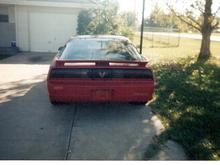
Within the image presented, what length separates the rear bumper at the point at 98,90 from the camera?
4738 mm

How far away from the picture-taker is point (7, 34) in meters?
15.8

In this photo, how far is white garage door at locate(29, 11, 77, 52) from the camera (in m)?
15.5

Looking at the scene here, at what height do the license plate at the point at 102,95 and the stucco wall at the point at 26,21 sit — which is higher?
the stucco wall at the point at 26,21

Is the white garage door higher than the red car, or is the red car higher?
the white garage door

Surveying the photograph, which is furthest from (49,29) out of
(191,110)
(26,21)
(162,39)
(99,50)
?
(162,39)

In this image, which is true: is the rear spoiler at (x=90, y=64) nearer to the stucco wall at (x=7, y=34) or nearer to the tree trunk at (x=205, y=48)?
the tree trunk at (x=205, y=48)

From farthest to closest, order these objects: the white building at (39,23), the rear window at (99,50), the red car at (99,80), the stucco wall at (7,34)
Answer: the stucco wall at (7,34)
the white building at (39,23)
the rear window at (99,50)
the red car at (99,80)

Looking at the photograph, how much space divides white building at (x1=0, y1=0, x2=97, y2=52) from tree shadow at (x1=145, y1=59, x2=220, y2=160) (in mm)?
7956

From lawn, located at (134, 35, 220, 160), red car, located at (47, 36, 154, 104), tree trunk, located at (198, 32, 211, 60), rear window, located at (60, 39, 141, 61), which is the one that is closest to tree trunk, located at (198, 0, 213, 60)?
tree trunk, located at (198, 32, 211, 60)

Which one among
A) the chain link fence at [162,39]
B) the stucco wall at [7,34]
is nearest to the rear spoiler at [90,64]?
the stucco wall at [7,34]

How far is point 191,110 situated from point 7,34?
13.2 meters

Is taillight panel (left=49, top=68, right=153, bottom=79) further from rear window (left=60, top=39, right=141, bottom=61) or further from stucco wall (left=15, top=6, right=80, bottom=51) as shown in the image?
stucco wall (left=15, top=6, right=80, bottom=51)

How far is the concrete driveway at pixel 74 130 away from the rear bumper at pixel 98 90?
0.40 metres

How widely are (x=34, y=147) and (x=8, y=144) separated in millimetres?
Result: 393
